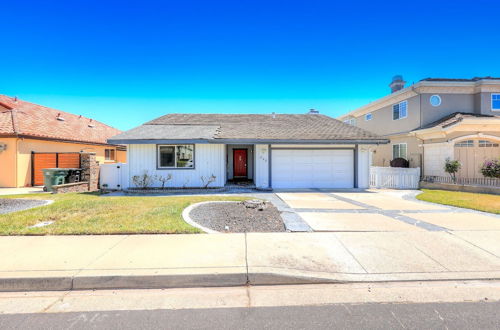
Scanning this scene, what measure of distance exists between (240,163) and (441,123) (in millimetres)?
12694

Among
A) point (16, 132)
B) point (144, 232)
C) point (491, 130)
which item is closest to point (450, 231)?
point (144, 232)

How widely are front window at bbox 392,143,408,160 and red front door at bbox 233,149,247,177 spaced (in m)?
11.4

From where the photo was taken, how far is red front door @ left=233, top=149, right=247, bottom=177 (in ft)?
52.5

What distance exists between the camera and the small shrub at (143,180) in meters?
12.0

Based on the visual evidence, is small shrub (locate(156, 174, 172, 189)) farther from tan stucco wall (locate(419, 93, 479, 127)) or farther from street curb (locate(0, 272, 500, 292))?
tan stucco wall (locate(419, 93, 479, 127))

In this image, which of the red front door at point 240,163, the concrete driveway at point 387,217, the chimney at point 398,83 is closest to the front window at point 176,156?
the red front door at point 240,163

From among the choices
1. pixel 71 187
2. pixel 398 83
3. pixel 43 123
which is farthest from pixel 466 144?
pixel 43 123

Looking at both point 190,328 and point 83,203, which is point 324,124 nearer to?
point 83,203

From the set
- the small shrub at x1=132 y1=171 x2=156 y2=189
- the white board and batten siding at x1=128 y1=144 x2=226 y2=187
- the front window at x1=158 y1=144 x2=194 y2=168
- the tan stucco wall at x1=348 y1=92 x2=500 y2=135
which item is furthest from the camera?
the tan stucco wall at x1=348 y1=92 x2=500 y2=135

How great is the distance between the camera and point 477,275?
11.7 ft

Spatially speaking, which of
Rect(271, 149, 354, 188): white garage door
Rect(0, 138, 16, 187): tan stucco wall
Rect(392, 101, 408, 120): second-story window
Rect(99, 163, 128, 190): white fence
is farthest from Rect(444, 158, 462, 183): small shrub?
Rect(0, 138, 16, 187): tan stucco wall

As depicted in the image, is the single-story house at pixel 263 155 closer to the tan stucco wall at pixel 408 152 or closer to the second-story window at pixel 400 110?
the tan stucco wall at pixel 408 152

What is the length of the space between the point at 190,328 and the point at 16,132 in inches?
628

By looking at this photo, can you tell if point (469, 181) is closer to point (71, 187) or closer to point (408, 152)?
point (408, 152)
